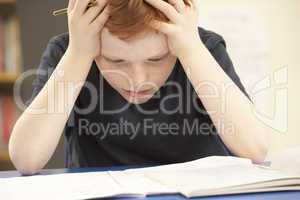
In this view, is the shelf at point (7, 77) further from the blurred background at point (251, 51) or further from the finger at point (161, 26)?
the finger at point (161, 26)

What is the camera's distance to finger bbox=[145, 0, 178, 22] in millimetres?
796

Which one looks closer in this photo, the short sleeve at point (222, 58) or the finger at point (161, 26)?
the finger at point (161, 26)

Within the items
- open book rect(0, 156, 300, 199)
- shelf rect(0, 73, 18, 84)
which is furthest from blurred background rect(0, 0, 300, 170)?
open book rect(0, 156, 300, 199)

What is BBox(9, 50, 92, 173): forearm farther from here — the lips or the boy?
the lips

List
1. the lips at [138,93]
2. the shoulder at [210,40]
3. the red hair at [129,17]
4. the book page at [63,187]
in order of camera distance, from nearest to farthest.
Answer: the book page at [63,187] < the red hair at [129,17] < the lips at [138,93] < the shoulder at [210,40]

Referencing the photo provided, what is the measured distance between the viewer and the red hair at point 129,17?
76 centimetres

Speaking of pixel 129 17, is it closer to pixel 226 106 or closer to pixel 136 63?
pixel 136 63

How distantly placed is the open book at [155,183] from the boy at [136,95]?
0.56 ft

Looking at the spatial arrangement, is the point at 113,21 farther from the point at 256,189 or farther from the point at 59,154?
the point at 59,154

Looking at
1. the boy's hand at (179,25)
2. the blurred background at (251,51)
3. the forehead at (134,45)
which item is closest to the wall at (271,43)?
the blurred background at (251,51)

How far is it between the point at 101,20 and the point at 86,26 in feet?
0.16

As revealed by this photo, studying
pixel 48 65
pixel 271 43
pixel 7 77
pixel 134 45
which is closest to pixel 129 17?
pixel 134 45

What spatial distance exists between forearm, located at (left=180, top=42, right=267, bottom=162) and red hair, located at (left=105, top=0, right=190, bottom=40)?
5.8 inches

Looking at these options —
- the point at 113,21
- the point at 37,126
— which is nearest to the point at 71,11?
the point at 113,21
